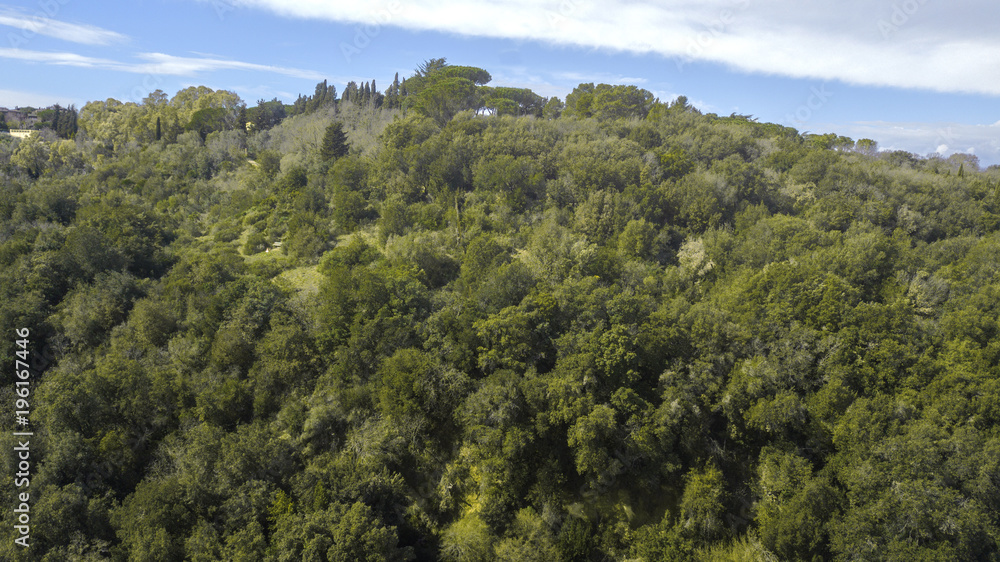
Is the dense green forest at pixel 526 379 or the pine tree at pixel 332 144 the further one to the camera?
the pine tree at pixel 332 144

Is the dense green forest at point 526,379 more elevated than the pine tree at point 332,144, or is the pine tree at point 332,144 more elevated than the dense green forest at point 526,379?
the pine tree at point 332,144

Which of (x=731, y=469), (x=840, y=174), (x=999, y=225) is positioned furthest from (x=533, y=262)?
(x=999, y=225)

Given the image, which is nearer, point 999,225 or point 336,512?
point 336,512

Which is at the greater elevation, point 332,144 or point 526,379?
point 332,144

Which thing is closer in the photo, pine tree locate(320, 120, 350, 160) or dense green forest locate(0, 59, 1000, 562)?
dense green forest locate(0, 59, 1000, 562)

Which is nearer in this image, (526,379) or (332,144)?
(526,379)

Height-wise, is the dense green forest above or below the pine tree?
below

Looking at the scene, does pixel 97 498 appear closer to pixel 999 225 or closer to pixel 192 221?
pixel 192 221

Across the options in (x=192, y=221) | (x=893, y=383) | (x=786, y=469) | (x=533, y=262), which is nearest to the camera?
(x=786, y=469)
